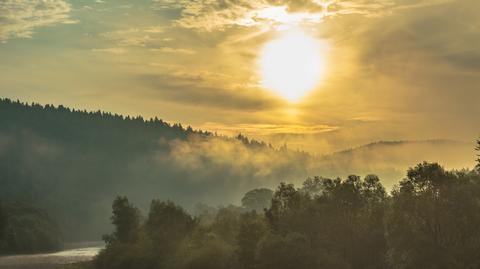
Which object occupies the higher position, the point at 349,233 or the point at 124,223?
the point at 124,223

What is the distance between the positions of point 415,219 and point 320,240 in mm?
24502

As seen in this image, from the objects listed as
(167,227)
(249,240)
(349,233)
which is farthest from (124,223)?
(349,233)

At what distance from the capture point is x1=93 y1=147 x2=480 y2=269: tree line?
117625 mm

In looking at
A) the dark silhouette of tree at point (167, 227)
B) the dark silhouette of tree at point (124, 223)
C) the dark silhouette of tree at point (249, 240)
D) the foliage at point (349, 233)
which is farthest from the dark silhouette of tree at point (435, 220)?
the dark silhouette of tree at point (124, 223)

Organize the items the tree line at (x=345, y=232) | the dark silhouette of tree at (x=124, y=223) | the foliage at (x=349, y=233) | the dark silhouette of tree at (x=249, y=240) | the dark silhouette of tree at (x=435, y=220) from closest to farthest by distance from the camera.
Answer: the dark silhouette of tree at (x=435, y=220)
the foliage at (x=349, y=233)
the tree line at (x=345, y=232)
the dark silhouette of tree at (x=249, y=240)
the dark silhouette of tree at (x=124, y=223)

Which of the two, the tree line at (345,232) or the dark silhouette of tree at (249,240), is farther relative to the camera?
the dark silhouette of tree at (249,240)

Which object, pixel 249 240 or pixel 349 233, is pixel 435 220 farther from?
pixel 249 240

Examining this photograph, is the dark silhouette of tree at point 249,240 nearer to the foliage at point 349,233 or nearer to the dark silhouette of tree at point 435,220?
the foliage at point 349,233

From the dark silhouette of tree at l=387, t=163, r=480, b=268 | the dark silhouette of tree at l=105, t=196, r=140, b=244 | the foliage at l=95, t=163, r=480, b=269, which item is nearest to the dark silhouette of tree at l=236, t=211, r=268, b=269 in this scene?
the foliage at l=95, t=163, r=480, b=269

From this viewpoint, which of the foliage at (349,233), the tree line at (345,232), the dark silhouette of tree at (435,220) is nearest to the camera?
the dark silhouette of tree at (435,220)

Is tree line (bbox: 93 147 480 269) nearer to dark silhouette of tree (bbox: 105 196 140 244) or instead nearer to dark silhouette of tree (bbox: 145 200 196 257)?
dark silhouette of tree (bbox: 145 200 196 257)

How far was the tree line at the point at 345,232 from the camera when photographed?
11762 cm

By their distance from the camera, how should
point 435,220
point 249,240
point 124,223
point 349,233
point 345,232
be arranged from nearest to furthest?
1. point 435,220
2. point 349,233
3. point 345,232
4. point 249,240
5. point 124,223

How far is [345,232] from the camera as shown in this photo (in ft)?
457
